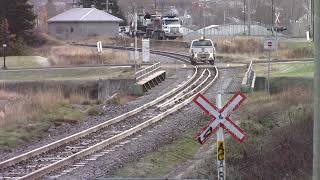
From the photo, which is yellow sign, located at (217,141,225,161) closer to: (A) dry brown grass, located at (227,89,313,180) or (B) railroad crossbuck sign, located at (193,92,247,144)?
(B) railroad crossbuck sign, located at (193,92,247,144)

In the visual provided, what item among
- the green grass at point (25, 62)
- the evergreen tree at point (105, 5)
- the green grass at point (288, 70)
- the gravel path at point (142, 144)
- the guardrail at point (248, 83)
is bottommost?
the gravel path at point (142, 144)

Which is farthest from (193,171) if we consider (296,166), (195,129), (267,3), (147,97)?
(267,3)

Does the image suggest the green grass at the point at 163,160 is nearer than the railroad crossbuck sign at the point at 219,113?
No

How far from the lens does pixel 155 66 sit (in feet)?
133

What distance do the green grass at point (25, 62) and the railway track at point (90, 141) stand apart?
25309 mm

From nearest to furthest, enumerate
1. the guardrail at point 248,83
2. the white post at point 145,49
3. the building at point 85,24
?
1. the guardrail at point 248,83
2. the white post at point 145,49
3. the building at point 85,24

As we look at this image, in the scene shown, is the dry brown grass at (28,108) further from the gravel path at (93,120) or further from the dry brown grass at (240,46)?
the dry brown grass at (240,46)

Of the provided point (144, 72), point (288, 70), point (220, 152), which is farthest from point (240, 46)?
point (220, 152)

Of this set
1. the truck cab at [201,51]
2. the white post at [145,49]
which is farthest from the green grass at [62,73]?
the truck cab at [201,51]

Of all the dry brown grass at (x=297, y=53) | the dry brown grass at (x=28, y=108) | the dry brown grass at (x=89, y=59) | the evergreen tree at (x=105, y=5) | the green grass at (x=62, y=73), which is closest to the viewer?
the dry brown grass at (x=28, y=108)

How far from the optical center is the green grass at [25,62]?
54.1 metres

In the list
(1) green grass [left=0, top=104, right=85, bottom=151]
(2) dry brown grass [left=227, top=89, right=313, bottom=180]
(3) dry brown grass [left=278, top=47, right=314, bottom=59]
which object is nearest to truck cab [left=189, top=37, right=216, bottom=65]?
(3) dry brown grass [left=278, top=47, right=314, bottom=59]

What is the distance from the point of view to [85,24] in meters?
97.7

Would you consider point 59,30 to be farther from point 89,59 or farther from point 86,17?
point 89,59
